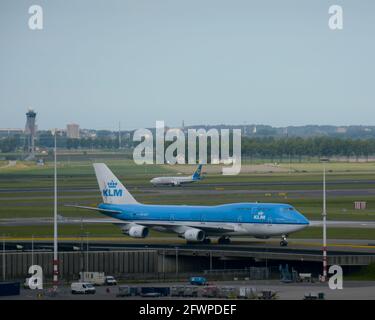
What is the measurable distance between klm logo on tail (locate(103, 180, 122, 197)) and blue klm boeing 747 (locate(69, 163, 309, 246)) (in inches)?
59.0

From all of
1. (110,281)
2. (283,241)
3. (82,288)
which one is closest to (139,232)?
(283,241)

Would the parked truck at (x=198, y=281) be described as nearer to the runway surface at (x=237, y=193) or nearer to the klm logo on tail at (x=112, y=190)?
the klm logo on tail at (x=112, y=190)

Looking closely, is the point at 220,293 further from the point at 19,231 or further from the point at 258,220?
the point at 19,231

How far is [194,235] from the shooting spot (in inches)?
4350

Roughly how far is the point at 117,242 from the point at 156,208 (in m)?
4.93

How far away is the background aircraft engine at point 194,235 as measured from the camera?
363 ft

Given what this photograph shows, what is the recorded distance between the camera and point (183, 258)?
99.6 meters

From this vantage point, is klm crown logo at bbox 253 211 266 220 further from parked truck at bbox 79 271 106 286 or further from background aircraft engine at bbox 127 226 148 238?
parked truck at bbox 79 271 106 286

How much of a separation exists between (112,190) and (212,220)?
1353cm

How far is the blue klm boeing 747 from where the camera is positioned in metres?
108

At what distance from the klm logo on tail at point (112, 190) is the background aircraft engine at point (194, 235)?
11.7 meters

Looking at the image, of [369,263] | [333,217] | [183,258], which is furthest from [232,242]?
[333,217]

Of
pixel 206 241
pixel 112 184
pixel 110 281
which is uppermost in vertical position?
pixel 112 184

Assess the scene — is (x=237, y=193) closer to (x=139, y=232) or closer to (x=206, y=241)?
(x=139, y=232)
